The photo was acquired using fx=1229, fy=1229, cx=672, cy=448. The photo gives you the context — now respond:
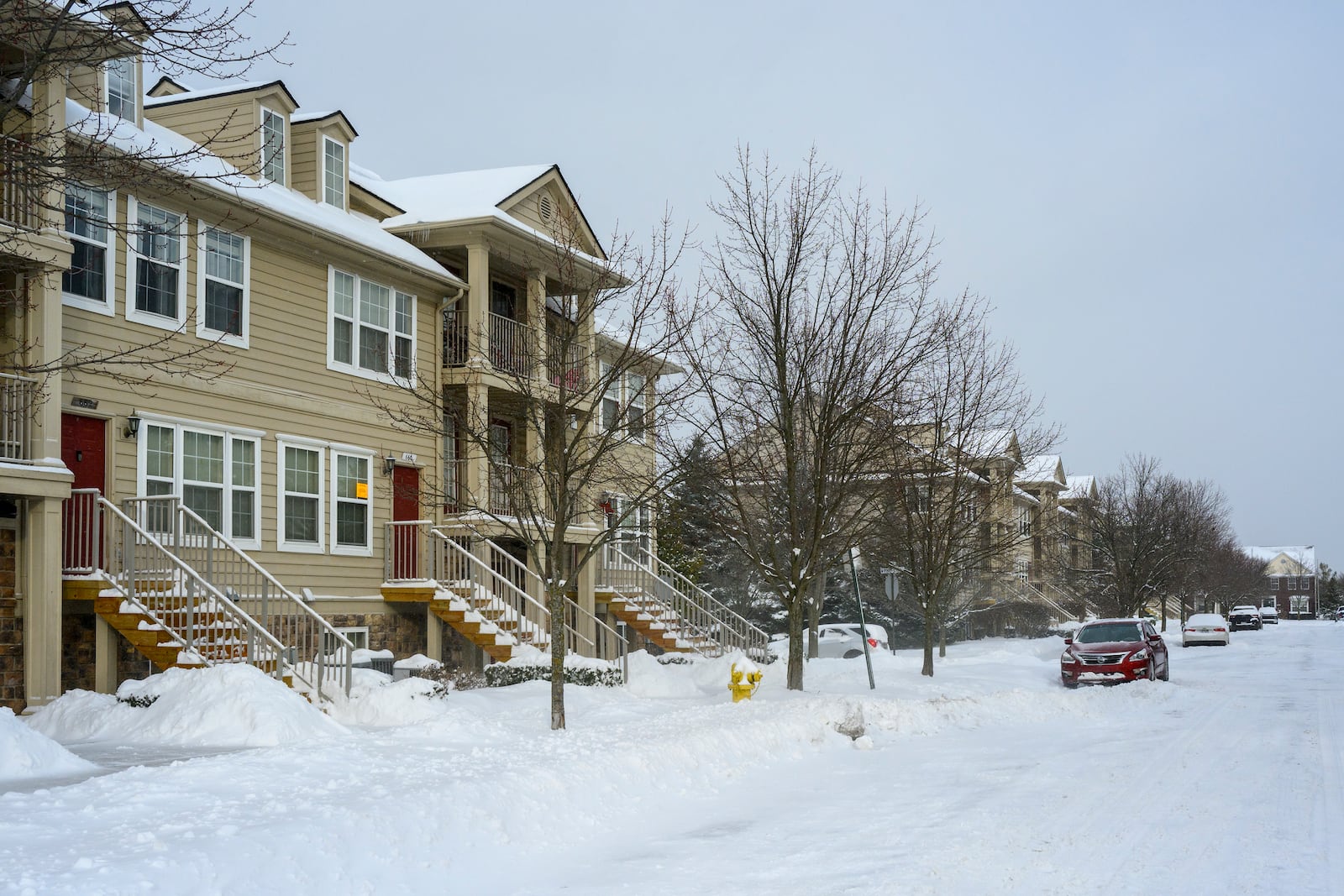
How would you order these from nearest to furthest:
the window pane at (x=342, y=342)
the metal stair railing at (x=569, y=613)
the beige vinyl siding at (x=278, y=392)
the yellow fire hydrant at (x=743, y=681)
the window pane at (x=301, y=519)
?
the beige vinyl siding at (x=278, y=392)
the yellow fire hydrant at (x=743, y=681)
the window pane at (x=301, y=519)
the window pane at (x=342, y=342)
the metal stair railing at (x=569, y=613)

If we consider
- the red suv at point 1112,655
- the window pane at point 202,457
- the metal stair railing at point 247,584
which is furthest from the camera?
the red suv at point 1112,655

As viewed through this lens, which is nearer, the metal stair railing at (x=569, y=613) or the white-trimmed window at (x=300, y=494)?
the white-trimmed window at (x=300, y=494)

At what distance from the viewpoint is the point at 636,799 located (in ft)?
37.0

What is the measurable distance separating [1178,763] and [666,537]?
29.8 m

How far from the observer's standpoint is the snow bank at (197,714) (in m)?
12.7

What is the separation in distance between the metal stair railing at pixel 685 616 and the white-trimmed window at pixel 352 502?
6.35 meters

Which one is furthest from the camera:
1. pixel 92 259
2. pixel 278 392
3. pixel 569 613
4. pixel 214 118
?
pixel 569 613

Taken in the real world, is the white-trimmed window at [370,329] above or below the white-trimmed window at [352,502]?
above

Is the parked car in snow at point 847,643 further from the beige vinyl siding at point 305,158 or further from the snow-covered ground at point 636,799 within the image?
the beige vinyl siding at point 305,158

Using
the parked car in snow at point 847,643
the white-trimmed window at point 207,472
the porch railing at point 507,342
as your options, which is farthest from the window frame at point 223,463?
the parked car in snow at point 847,643

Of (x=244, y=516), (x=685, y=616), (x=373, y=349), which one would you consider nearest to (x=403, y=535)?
(x=373, y=349)

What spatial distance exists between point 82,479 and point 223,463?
2533 mm

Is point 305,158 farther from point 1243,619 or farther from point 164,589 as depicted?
point 1243,619

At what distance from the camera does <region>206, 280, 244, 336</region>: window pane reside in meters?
19.1
